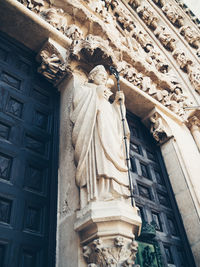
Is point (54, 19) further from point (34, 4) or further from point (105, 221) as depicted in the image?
point (105, 221)

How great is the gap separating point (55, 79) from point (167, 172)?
247cm

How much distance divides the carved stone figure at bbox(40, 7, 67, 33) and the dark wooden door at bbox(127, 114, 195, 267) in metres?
1.92

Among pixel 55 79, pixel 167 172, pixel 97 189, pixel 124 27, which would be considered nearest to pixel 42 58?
pixel 55 79

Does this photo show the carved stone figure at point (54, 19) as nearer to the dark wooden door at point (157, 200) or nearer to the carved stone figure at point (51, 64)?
the carved stone figure at point (51, 64)

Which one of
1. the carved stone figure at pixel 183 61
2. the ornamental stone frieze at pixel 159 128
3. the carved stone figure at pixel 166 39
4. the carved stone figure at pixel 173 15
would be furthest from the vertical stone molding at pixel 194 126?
the carved stone figure at pixel 173 15

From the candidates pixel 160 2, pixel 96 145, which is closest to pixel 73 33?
pixel 96 145

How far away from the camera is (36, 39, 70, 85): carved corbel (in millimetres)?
3197

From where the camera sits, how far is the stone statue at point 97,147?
6.82 feet

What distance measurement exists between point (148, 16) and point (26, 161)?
6.56 meters

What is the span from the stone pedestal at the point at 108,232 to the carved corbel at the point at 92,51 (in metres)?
2.02

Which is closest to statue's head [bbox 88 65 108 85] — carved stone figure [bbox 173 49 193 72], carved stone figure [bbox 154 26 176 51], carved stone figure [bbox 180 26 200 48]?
carved stone figure [bbox 173 49 193 72]

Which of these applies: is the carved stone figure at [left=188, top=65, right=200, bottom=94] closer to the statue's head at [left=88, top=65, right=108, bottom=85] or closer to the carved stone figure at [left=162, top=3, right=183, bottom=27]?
the carved stone figure at [left=162, top=3, right=183, bottom=27]

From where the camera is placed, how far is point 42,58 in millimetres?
3270

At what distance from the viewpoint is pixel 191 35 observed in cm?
792
